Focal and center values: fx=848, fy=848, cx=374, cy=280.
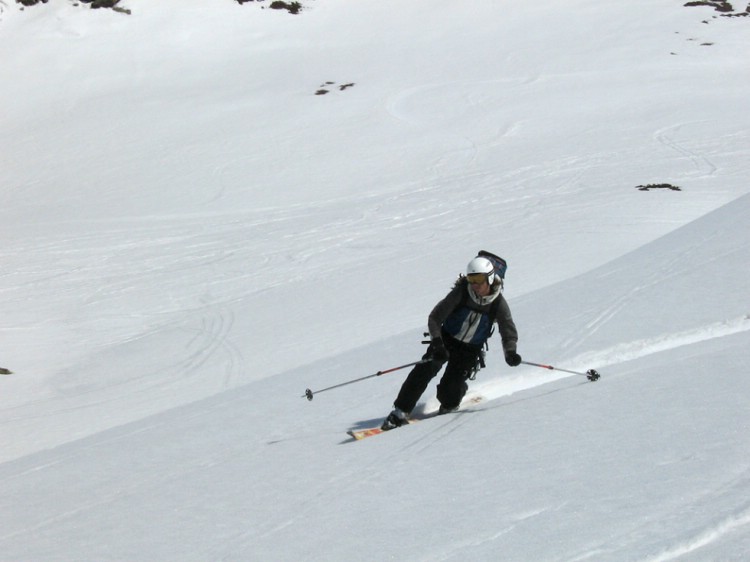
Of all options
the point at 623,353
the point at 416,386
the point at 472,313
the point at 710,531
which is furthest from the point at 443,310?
the point at 710,531

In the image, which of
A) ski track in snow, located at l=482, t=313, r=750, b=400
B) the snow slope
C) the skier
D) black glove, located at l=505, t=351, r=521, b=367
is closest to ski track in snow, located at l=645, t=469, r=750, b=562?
the snow slope

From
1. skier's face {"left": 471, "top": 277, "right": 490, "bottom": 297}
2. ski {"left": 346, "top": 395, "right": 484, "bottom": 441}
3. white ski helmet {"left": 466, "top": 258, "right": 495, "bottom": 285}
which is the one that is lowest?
ski {"left": 346, "top": 395, "right": 484, "bottom": 441}

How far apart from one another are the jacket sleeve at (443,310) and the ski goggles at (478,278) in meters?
0.24

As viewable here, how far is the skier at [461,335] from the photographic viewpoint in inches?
241

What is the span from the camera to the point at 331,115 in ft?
100

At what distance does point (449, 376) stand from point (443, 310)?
62cm

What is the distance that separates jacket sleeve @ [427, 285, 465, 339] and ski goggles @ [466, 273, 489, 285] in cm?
24

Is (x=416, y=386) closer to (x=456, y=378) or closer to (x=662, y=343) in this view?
(x=456, y=378)

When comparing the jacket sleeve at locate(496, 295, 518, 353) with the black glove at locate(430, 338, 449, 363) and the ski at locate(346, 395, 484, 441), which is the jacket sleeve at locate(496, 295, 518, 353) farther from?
the ski at locate(346, 395, 484, 441)

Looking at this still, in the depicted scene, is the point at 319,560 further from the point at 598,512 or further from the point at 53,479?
the point at 53,479

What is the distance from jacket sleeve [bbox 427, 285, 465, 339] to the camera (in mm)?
6297

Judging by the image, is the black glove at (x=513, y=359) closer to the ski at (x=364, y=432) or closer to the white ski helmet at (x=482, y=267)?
the white ski helmet at (x=482, y=267)

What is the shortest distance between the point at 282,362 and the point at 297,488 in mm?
6284

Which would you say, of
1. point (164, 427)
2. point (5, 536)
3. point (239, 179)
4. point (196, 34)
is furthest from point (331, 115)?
point (5, 536)
